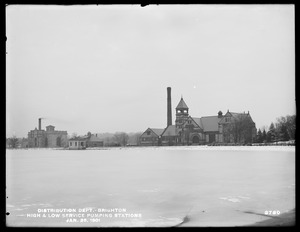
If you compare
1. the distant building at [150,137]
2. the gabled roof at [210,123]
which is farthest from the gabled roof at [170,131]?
the gabled roof at [210,123]

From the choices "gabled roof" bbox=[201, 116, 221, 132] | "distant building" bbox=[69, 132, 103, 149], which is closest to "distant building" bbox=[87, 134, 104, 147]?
"distant building" bbox=[69, 132, 103, 149]

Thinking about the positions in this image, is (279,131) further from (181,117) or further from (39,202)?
(39,202)

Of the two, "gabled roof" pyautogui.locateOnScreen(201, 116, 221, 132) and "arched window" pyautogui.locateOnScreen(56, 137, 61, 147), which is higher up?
"gabled roof" pyautogui.locateOnScreen(201, 116, 221, 132)

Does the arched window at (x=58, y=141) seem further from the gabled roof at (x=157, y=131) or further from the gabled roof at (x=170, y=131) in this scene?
the gabled roof at (x=170, y=131)

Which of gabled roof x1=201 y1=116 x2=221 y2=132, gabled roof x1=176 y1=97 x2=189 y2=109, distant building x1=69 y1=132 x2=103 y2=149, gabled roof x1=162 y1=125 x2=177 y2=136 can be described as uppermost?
gabled roof x1=176 y1=97 x2=189 y2=109

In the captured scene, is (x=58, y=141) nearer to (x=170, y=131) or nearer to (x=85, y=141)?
(x=85, y=141)

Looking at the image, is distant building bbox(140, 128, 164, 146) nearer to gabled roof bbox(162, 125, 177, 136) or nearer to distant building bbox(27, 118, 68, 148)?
gabled roof bbox(162, 125, 177, 136)

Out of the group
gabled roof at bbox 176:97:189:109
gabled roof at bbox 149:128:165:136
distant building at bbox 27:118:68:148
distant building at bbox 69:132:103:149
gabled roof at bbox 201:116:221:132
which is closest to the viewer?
distant building at bbox 27:118:68:148
